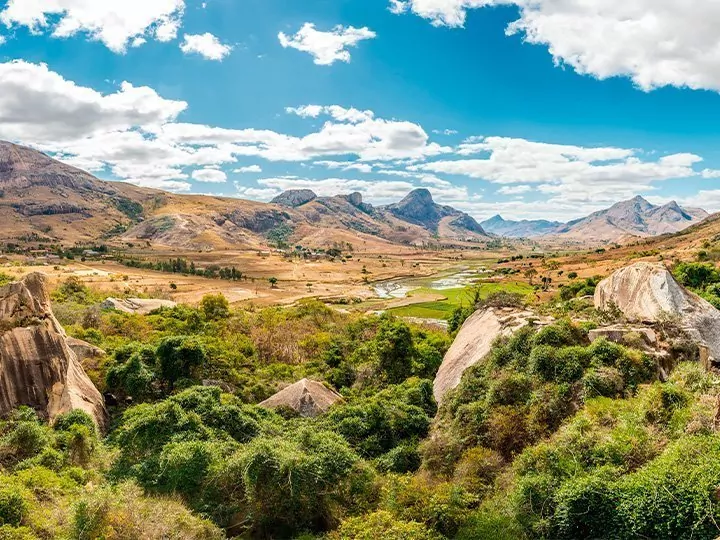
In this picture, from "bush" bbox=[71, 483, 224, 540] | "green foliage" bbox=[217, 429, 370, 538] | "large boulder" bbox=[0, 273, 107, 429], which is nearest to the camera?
"bush" bbox=[71, 483, 224, 540]

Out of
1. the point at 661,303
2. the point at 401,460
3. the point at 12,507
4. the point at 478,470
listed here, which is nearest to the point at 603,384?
the point at 478,470

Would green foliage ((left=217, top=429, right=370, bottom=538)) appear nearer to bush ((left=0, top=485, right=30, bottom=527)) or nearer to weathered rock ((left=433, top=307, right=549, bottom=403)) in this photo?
bush ((left=0, top=485, right=30, bottom=527))

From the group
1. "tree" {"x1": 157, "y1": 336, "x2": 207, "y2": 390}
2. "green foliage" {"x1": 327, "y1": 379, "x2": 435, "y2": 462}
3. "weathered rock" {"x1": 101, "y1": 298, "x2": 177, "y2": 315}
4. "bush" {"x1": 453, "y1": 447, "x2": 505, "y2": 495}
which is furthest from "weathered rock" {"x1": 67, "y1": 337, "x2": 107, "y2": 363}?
"bush" {"x1": 453, "y1": 447, "x2": 505, "y2": 495}

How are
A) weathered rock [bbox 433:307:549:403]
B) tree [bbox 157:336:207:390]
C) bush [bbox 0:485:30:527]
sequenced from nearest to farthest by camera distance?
bush [bbox 0:485:30:527] → weathered rock [bbox 433:307:549:403] → tree [bbox 157:336:207:390]

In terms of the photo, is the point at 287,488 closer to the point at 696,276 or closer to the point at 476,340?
the point at 476,340

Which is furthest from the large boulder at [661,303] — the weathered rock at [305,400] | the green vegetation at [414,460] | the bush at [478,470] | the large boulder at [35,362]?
the large boulder at [35,362]

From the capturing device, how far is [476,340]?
31.7 metres

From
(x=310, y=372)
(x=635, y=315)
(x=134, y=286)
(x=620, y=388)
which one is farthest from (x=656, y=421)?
(x=134, y=286)

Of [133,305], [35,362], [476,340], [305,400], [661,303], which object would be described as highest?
[661,303]

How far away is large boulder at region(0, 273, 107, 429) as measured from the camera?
78.0 ft

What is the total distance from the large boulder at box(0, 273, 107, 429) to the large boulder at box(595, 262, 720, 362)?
33.0 metres

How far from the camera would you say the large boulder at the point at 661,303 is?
2609 centimetres

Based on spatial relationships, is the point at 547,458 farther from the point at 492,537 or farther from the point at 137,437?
the point at 137,437

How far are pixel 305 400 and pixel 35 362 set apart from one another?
1534cm
